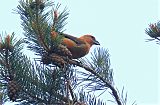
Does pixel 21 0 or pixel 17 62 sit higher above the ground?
pixel 21 0

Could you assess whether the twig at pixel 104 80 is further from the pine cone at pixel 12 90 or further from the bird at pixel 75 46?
the pine cone at pixel 12 90

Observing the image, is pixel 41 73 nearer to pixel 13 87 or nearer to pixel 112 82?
pixel 13 87

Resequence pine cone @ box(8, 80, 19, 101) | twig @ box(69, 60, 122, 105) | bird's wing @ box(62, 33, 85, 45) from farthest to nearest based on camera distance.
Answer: bird's wing @ box(62, 33, 85, 45), twig @ box(69, 60, 122, 105), pine cone @ box(8, 80, 19, 101)

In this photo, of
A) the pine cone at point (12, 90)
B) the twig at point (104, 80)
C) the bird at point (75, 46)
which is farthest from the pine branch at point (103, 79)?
the pine cone at point (12, 90)

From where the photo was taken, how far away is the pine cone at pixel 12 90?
2.44m

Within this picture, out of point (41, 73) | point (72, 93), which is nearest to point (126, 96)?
point (72, 93)

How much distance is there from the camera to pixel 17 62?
252cm

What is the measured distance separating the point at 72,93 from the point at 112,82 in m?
0.39

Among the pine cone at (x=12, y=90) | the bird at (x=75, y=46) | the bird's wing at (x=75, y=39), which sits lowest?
the pine cone at (x=12, y=90)

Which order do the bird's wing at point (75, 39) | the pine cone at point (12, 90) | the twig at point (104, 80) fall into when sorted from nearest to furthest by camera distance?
the pine cone at point (12, 90), the twig at point (104, 80), the bird's wing at point (75, 39)

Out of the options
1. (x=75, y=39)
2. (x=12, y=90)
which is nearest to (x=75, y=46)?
(x=75, y=39)

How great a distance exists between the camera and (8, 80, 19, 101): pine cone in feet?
8.00

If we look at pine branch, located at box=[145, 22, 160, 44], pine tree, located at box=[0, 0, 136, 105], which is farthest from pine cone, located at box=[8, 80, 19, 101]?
pine branch, located at box=[145, 22, 160, 44]

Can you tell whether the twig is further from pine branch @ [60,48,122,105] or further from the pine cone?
the pine cone
